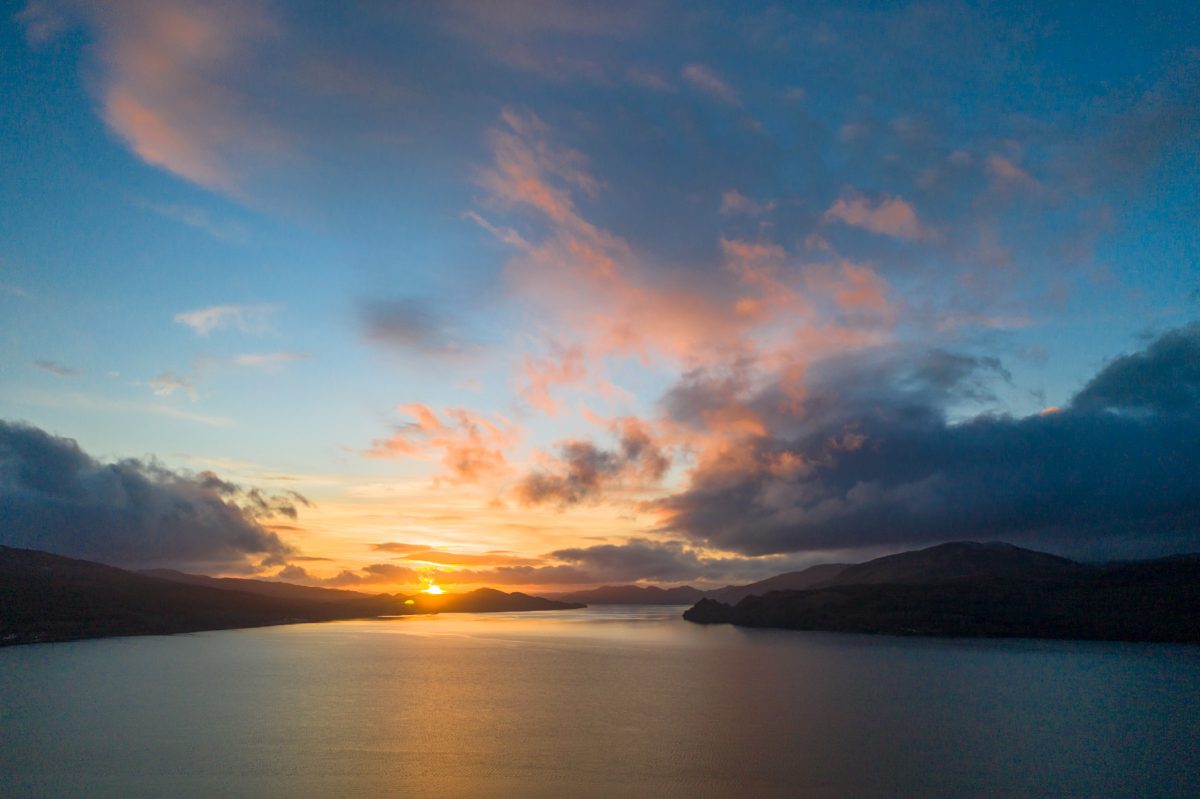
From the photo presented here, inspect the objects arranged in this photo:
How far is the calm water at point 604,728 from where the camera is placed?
32406 mm

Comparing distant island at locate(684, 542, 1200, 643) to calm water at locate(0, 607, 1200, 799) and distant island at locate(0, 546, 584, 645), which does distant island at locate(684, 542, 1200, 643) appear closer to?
calm water at locate(0, 607, 1200, 799)

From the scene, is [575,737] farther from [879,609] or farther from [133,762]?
[879,609]

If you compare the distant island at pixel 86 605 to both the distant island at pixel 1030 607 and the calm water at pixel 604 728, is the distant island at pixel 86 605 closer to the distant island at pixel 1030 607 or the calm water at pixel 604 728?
the calm water at pixel 604 728

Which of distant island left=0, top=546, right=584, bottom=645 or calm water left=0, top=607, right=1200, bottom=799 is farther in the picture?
distant island left=0, top=546, right=584, bottom=645

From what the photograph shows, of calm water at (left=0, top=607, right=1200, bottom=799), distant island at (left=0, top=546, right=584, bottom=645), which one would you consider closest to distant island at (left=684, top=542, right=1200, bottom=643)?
calm water at (left=0, top=607, right=1200, bottom=799)

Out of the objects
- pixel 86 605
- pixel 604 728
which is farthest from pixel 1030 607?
pixel 86 605

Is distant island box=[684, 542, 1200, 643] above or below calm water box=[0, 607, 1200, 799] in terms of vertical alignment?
above

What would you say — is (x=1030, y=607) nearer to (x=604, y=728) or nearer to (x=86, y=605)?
(x=604, y=728)

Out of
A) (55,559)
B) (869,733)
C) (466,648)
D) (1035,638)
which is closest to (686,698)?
(869,733)

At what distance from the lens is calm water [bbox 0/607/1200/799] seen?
3241 centimetres

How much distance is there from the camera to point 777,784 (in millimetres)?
31828

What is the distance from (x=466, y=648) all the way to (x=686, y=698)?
71.3 m

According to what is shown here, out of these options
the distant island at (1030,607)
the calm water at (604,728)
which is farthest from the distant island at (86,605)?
the distant island at (1030,607)

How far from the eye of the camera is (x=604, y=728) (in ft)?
145
